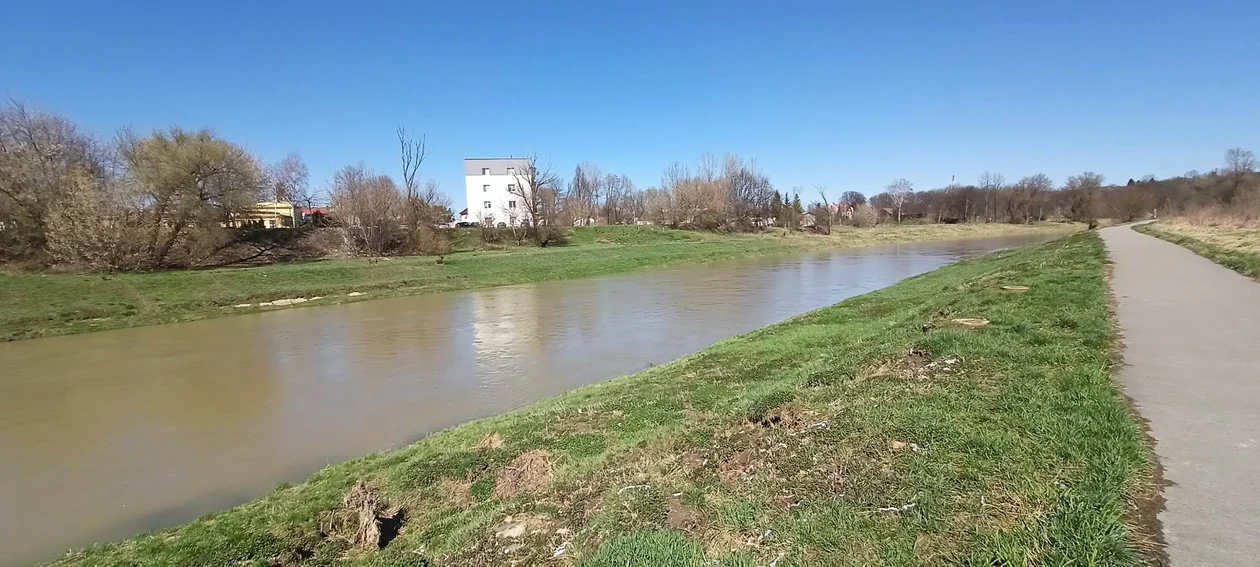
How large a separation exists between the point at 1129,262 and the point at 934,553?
65.0 ft

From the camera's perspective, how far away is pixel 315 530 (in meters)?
5.44

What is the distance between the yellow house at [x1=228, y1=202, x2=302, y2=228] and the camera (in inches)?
1498

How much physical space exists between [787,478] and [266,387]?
11691mm

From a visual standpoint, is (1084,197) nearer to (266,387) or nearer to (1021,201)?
(1021,201)

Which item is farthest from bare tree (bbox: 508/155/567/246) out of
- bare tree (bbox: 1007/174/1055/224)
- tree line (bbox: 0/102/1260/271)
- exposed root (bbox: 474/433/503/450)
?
bare tree (bbox: 1007/174/1055/224)

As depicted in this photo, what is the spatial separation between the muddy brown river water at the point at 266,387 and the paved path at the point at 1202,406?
843cm

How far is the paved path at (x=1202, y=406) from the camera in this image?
300 centimetres

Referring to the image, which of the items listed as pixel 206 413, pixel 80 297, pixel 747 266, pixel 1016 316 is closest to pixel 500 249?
pixel 747 266

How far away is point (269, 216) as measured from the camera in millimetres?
55750

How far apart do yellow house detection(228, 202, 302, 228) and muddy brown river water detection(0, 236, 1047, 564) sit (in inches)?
791

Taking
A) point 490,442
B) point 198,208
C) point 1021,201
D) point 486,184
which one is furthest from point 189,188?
point 1021,201

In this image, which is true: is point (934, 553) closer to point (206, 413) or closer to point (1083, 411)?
point (1083, 411)

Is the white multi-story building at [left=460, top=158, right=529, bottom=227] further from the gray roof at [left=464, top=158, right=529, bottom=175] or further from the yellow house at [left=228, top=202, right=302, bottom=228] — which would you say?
the yellow house at [left=228, top=202, right=302, bottom=228]

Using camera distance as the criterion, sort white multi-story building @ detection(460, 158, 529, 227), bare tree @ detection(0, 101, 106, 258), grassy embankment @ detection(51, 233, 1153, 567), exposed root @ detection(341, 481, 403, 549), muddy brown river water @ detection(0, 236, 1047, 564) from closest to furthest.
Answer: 1. grassy embankment @ detection(51, 233, 1153, 567)
2. exposed root @ detection(341, 481, 403, 549)
3. muddy brown river water @ detection(0, 236, 1047, 564)
4. bare tree @ detection(0, 101, 106, 258)
5. white multi-story building @ detection(460, 158, 529, 227)
